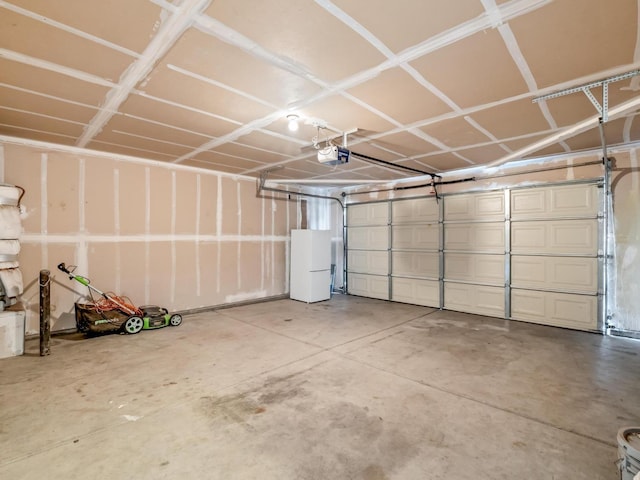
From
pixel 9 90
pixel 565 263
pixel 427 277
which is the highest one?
pixel 9 90

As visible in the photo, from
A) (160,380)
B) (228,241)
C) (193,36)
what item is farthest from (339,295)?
(193,36)

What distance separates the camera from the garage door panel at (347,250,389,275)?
6.99 meters

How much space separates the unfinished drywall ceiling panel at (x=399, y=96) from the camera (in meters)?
2.43

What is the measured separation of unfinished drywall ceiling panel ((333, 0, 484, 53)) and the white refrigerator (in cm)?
483

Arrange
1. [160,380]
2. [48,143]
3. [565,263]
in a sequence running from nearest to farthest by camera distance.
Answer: [160,380] → [48,143] → [565,263]

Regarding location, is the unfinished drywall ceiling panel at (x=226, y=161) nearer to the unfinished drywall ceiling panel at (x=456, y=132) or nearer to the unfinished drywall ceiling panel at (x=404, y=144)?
the unfinished drywall ceiling panel at (x=404, y=144)

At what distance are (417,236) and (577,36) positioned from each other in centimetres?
469

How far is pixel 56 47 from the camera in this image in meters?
2.04

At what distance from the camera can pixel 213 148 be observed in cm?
436

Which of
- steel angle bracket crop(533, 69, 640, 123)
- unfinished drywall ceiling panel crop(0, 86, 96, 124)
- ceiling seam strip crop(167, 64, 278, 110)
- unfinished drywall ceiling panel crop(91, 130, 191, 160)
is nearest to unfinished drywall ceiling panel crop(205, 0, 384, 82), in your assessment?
ceiling seam strip crop(167, 64, 278, 110)

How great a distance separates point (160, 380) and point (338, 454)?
1905 millimetres

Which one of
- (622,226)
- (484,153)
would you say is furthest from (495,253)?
(484,153)

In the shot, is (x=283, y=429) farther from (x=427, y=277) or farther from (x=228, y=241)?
(x=427, y=277)

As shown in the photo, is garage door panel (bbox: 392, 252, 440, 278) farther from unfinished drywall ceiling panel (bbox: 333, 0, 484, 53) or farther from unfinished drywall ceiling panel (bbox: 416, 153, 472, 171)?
unfinished drywall ceiling panel (bbox: 333, 0, 484, 53)
